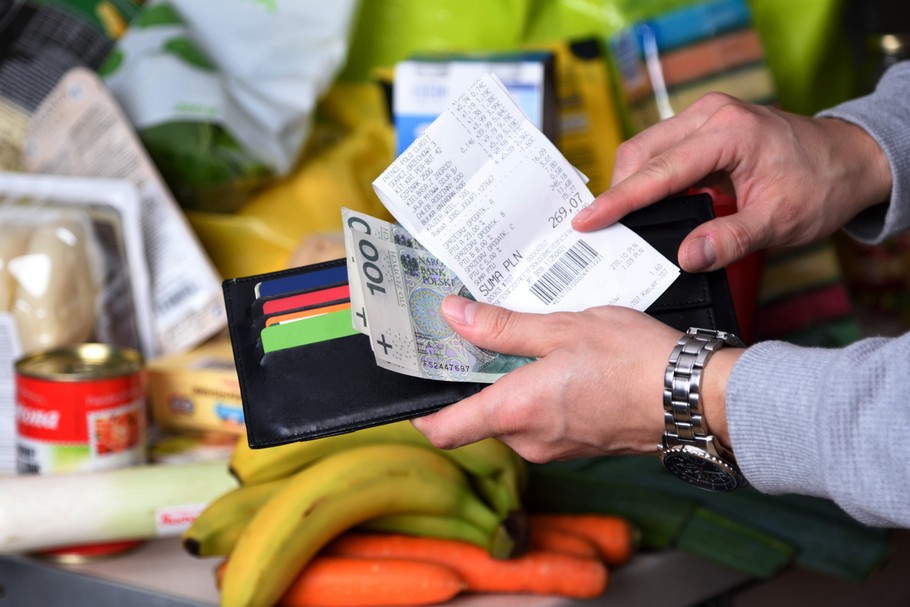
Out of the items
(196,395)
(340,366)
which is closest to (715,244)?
(340,366)

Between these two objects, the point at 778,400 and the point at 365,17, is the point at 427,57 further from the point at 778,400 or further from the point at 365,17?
the point at 778,400

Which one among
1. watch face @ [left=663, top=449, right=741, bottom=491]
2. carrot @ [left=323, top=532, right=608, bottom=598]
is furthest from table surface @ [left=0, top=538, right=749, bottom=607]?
watch face @ [left=663, top=449, right=741, bottom=491]

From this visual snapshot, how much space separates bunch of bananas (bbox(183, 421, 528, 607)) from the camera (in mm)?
965

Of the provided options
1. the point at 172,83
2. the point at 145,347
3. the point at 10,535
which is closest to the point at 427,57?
the point at 172,83

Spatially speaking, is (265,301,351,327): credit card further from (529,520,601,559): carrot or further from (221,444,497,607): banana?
(529,520,601,559): carrot

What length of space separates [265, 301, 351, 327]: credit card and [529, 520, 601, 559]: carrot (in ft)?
1.31

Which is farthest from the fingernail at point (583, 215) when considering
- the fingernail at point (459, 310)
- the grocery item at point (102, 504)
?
the grocery item at point (102, 504)

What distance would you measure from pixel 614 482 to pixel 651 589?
152mm

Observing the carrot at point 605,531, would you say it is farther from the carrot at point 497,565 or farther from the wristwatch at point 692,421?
the wristwatch at point 692,421

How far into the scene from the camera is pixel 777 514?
1208 millimetres

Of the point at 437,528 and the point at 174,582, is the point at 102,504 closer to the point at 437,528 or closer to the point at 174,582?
the point at 174,582

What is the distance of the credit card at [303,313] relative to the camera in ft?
2.71

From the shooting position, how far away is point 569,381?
76cm

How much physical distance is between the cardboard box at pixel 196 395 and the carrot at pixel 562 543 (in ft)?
1.47
